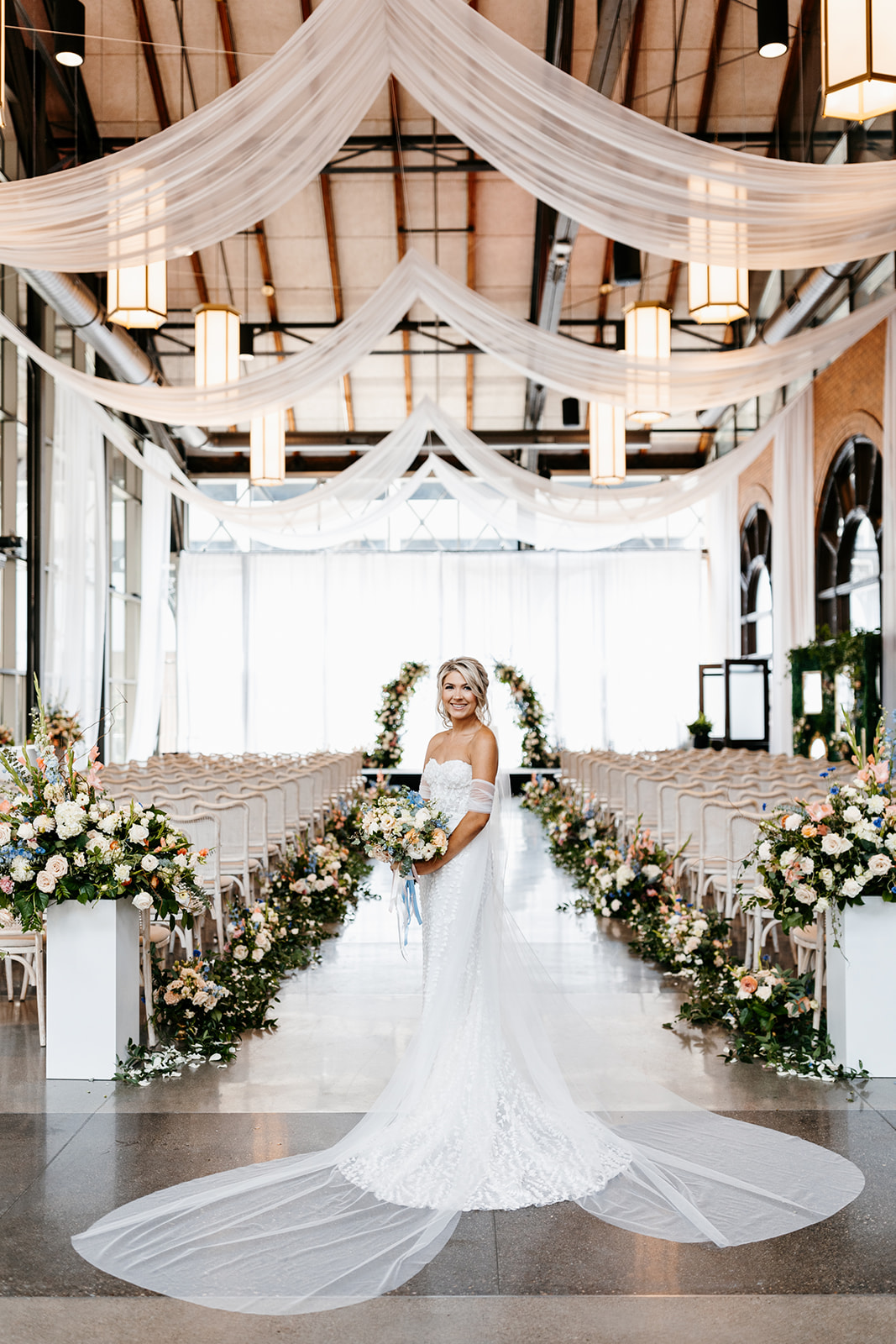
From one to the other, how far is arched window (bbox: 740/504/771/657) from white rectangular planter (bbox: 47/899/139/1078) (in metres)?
15.7

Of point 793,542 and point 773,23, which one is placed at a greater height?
point 773,23

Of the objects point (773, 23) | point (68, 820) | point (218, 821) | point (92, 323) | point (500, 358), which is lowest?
point (218, 821)

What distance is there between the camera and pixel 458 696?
411 centimetres

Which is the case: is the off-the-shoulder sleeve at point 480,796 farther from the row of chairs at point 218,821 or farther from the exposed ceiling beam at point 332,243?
the exposed ceiling beam at point 332,243

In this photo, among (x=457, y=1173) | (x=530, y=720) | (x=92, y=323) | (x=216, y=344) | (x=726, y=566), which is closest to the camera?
(x=457, y=1173)

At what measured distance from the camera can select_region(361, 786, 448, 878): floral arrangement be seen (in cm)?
393

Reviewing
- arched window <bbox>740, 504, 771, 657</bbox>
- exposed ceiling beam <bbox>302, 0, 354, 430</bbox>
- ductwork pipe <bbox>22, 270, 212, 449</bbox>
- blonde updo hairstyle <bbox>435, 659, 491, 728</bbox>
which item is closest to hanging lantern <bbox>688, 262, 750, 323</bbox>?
blonde updo hairstyle <bbox>435, 659, 491, 728</bbox>

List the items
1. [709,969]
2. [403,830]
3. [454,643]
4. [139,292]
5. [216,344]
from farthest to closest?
1. [454,643]
2. [216,344]
3. [139,292]
4. [709,969]
5. [403,830]

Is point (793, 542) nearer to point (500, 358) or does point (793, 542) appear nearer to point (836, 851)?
point (500, 358)

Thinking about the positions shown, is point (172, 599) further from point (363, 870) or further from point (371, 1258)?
point (371, 1258)

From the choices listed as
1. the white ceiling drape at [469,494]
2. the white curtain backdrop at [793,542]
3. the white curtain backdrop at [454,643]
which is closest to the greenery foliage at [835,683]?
the white curtain backdrop at [793,542]

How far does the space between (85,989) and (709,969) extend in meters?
3.09

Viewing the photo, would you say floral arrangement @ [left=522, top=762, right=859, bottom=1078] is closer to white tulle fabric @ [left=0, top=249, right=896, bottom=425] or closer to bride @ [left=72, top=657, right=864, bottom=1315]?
bride @ [left=72, top=657, right=864, bottom=1315]

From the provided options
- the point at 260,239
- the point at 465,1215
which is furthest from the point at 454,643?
the point at 465,1215
